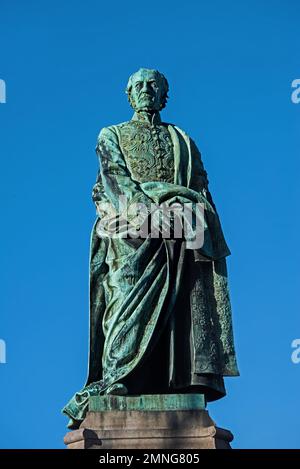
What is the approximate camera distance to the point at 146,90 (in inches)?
760

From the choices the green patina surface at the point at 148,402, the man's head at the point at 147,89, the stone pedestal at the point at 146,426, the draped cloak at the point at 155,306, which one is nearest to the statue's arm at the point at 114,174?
the draped cloak at the point at 155,306

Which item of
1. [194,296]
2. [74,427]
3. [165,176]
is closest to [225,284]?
[194,296]

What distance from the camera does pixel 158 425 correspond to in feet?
55.8

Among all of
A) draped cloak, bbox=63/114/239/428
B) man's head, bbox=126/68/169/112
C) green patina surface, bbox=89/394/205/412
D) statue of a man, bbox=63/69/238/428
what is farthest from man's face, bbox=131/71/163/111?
green patina surface, bbox=89/394/205/412

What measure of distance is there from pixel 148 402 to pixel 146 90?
493 cm

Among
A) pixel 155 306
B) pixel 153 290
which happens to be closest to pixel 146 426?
pixel 155 306

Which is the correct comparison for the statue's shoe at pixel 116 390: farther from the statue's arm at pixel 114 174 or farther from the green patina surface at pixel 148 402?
the statue's arm at pixel 114 174

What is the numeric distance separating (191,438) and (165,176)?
13.3ft

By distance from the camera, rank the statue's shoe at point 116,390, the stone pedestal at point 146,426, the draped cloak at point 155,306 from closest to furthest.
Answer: the stone pedestal at point 146,426 < the statue's shoe at point 116,390 < the draped cloak at point 155,306

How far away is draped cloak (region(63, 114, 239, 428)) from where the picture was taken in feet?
58.0

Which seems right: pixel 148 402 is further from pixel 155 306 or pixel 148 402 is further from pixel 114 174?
pixel 114 174

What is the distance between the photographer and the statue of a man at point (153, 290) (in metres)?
17.7

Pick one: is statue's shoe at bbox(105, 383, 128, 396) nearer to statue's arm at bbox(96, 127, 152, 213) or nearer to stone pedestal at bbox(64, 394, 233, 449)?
stone pedestal at bbox(64, 394, 233, 449)
